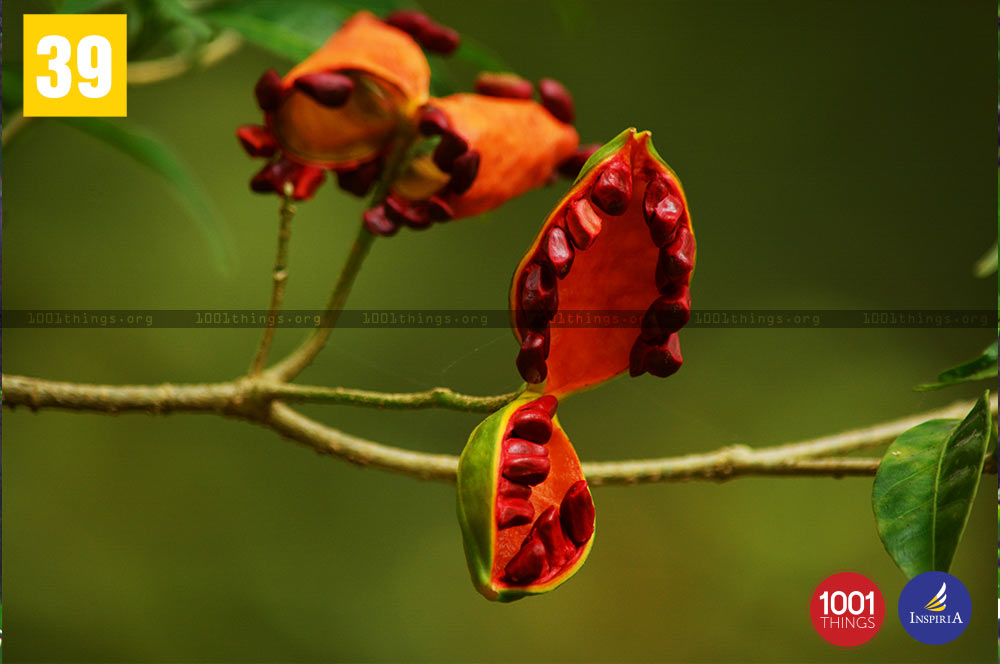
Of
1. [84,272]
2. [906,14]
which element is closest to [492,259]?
[84,272]

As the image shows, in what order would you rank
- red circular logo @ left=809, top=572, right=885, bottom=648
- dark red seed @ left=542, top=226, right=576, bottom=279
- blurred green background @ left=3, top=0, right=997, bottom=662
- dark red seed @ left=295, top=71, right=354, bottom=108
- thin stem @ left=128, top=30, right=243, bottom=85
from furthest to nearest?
blurred green background @ left=3, top=0, right=997, bottom=662, thin stem @ left=128, top=30, right=243, bottom=85, red circular logo @ left=809, top=572, right=885, bottom=648, dark red seed @ left=295, top=71, right=354, bottom=108, dark red seed @ left=542, top=226, right=576, bottom=279

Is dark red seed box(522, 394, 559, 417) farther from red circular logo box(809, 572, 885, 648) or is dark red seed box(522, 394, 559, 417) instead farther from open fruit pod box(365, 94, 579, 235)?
red circular logo box(809, 572, 885, 648)

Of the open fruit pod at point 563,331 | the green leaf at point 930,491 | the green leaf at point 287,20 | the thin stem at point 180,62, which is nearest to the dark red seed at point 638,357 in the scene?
the open fruit pod at point 563,331

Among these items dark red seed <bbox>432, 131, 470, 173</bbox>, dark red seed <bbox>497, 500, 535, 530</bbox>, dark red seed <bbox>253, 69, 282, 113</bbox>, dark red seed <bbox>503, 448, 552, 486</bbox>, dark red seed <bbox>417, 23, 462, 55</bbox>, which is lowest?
dark red seed <bbox>497, 500, 535, 530</bbox>

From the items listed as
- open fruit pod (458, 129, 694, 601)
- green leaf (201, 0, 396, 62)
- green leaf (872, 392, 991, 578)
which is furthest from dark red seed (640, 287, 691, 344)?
green leaf (201, 0, 396, 62)

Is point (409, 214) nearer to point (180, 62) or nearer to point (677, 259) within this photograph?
point (677, 259)

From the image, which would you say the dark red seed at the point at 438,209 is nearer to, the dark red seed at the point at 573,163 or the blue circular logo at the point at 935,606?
the dark red seed at the point at 573,163

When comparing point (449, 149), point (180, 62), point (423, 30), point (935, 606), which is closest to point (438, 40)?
point (423, 30)
